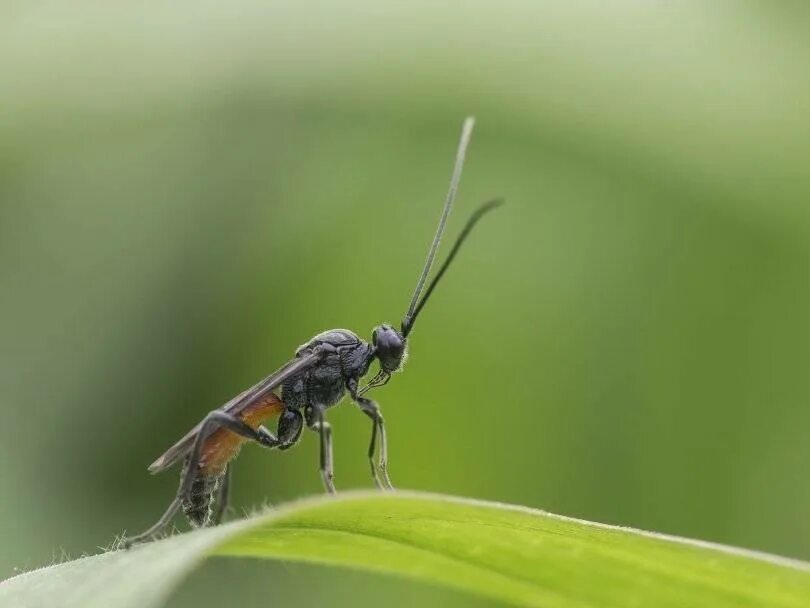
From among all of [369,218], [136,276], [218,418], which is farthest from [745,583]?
[136,276]

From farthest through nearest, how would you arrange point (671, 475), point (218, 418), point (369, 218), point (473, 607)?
point (369, 218) < point (671, 475) < point (473, 607) < point (218, 418)

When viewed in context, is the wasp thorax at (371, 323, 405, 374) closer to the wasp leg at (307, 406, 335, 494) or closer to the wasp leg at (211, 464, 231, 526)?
the wasp leg at (307, 406, 335, 494)

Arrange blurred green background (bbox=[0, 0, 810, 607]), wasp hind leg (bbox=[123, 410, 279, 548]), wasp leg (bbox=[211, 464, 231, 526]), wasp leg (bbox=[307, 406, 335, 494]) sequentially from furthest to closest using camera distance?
1. blurred green background (bbox=[0, 0, 810, 607])
2. wasp leg (bbox=[211, 464, 231, 526])
3. wasp leg (bbox=[307, 406, 335, 494])
4. wasp hind leg (bbox=[123, 410, 279, 548])

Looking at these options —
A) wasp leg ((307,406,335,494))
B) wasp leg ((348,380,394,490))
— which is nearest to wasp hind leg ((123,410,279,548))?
wasp leg ((307,406,335,494))

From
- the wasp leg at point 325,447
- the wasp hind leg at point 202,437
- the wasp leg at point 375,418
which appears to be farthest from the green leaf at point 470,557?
the wasp leg at point 375,418

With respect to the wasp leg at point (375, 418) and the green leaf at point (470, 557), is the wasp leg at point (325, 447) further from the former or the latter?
the green leaf at point (470, 557)

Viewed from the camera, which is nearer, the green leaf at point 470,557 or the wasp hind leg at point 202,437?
the green leaf at point 470,557

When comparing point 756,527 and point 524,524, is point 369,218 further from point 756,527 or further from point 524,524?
point 524,524
